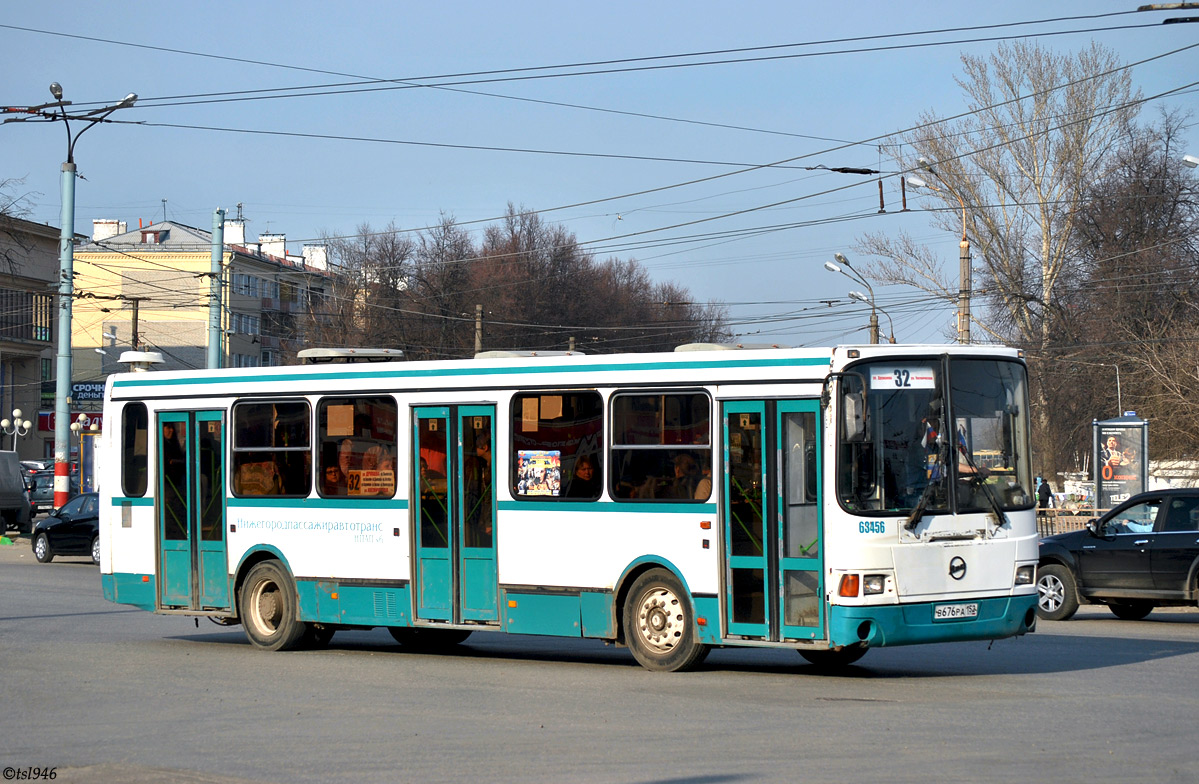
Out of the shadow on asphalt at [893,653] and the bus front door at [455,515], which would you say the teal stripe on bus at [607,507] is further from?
the shadow on asphalt at [893,653]

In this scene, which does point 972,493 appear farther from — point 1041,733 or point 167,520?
point 167,520

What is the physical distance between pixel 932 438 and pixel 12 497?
36.6m

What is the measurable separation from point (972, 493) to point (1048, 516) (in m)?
14.9

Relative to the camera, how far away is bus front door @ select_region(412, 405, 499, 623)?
1302cm

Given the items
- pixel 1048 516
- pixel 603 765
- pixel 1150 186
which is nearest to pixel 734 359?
pixel 603 765

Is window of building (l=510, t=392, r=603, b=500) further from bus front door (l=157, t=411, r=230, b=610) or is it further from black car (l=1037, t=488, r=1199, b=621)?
black car (l=1037, t=488, r=1199, b=621)

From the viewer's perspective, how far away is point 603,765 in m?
7.81

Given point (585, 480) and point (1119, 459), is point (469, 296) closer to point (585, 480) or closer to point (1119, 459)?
point (1119, 459)

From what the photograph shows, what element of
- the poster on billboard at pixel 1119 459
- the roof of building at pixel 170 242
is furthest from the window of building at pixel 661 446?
the roof of building at pixel 170 242

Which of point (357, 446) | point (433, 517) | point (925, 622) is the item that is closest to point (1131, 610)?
point (925, 622)

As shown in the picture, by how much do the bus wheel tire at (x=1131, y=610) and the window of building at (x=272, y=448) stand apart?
10.9 meters

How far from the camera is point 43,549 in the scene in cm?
3008

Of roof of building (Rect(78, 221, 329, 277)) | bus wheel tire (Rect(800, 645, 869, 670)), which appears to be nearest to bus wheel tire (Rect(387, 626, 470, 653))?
bus wheel tire (Rect(800, 645, 869, 670))

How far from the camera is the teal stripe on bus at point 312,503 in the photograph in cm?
1361
